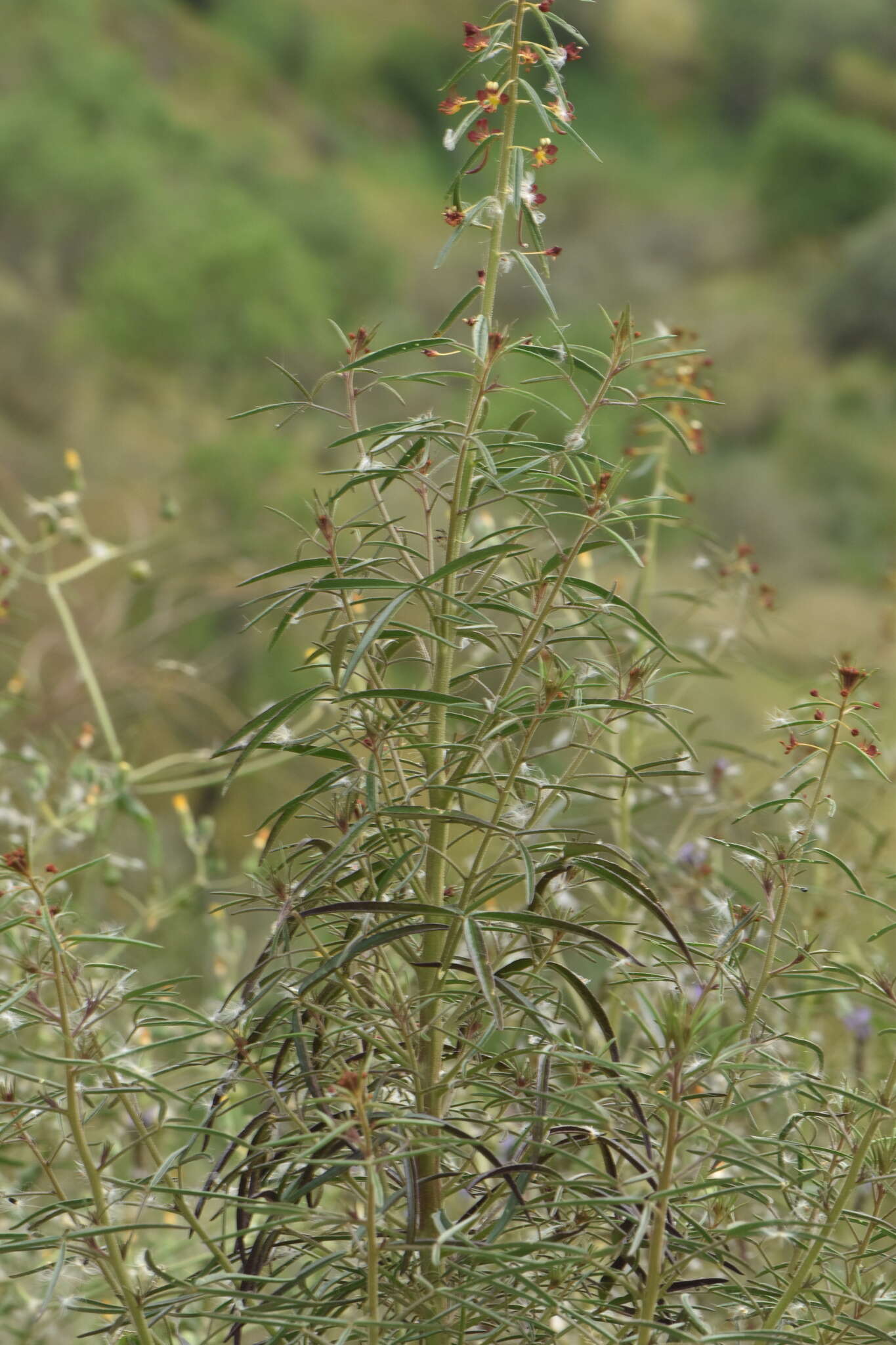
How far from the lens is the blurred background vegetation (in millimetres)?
2508

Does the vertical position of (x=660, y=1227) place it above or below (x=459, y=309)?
below

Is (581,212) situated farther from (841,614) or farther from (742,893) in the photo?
(742,893)

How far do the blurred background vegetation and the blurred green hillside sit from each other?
11mm

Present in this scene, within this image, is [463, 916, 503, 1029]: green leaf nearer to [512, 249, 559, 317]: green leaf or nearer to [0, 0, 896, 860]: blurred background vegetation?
[512, 249, 559, 317]: green leaf

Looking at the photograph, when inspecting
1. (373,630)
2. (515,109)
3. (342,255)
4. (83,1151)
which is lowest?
(83,1151)

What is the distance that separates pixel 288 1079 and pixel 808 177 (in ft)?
16.2

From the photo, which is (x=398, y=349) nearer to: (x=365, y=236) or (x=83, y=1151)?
(x=83, y=1151)

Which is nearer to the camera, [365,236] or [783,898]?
[783,898]

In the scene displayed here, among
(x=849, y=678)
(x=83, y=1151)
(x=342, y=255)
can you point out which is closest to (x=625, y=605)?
(x=849, y=678)

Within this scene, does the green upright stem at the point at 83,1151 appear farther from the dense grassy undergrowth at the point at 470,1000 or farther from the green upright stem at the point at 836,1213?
the green upright stem at the point at 836,1213

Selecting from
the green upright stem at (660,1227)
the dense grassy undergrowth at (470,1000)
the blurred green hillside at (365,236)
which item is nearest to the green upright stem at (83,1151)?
the dense grassy undergrowth at (470,1000)

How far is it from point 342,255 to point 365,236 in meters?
0.11

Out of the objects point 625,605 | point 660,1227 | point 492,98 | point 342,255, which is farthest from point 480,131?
point 342,255

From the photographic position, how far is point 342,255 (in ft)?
13.0
